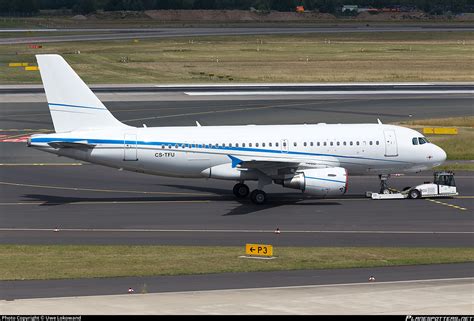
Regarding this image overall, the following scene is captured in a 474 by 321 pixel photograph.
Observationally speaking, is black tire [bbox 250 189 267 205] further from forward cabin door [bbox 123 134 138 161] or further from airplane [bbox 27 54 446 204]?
forward cabin door [bbox 123 134 138 161]

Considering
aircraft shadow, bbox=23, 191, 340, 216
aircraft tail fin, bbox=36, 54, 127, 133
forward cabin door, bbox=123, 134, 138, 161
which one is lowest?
aircraft shadow, bbox=23, 191, 340, 216

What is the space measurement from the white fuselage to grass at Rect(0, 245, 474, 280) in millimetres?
11649

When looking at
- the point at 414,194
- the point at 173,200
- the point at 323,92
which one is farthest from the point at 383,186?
the point at 323,92

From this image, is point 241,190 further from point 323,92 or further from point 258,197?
point 323,92

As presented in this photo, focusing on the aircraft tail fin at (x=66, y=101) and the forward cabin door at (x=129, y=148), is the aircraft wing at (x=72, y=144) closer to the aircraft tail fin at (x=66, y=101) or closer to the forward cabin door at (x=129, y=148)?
the aircraft tail fin at (x=66, y=101)

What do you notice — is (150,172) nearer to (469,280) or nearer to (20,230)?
(20,230)

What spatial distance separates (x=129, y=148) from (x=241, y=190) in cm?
757

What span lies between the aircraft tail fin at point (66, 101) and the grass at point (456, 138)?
2729 cm

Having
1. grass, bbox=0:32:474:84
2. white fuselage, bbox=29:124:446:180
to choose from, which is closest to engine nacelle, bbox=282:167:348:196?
white fuselage, bbox=29:124:446:180

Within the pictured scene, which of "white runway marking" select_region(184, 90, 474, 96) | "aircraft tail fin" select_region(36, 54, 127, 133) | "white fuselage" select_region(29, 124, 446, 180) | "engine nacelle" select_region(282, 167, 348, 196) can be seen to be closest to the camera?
"engine nacelle" select_region(282, 167, 348, 196)

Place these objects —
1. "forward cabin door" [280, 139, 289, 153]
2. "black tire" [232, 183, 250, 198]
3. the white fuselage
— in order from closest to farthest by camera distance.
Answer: the white fuselage, "forward cabin door" [280, 139, 289, 153], "black tire" [232, 183, 250, 198]

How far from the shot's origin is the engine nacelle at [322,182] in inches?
2127

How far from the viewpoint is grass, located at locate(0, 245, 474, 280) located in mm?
39000

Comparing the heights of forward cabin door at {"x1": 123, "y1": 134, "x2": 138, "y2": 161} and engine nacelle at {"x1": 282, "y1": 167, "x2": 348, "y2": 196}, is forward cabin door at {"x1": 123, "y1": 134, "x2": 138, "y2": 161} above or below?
above
